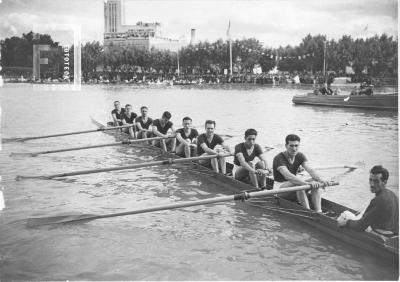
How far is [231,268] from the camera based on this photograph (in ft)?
23.1

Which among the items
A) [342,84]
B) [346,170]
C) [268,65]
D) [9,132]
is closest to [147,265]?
[346,170]

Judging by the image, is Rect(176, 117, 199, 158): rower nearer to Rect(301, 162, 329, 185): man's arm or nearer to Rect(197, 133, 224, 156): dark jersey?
Rect(197, 133, 224, 156): dark jersey

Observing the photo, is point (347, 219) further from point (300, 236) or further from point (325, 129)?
point (325, 129)

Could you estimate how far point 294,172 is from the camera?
8.59 metres

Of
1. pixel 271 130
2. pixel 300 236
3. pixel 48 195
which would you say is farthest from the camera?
pixel 271 130

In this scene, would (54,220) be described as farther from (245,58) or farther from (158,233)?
(245,58)

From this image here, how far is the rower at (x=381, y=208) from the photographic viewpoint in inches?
246

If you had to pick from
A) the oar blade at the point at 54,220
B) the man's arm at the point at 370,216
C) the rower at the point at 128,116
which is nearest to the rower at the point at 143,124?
the rower at the point at 128,116

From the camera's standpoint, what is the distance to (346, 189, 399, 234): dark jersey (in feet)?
20.6

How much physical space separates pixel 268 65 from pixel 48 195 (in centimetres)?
8646

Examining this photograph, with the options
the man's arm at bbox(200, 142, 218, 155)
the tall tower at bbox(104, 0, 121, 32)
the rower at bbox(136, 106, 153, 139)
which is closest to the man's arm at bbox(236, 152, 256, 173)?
the man's arm at bbox(200, 142, 218, 155)

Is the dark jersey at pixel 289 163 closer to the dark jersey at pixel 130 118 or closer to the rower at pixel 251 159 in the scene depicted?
the rower at pixel 251 159

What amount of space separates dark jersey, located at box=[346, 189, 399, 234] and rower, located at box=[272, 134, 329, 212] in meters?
1.39

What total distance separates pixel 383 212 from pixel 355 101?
1175 inches
